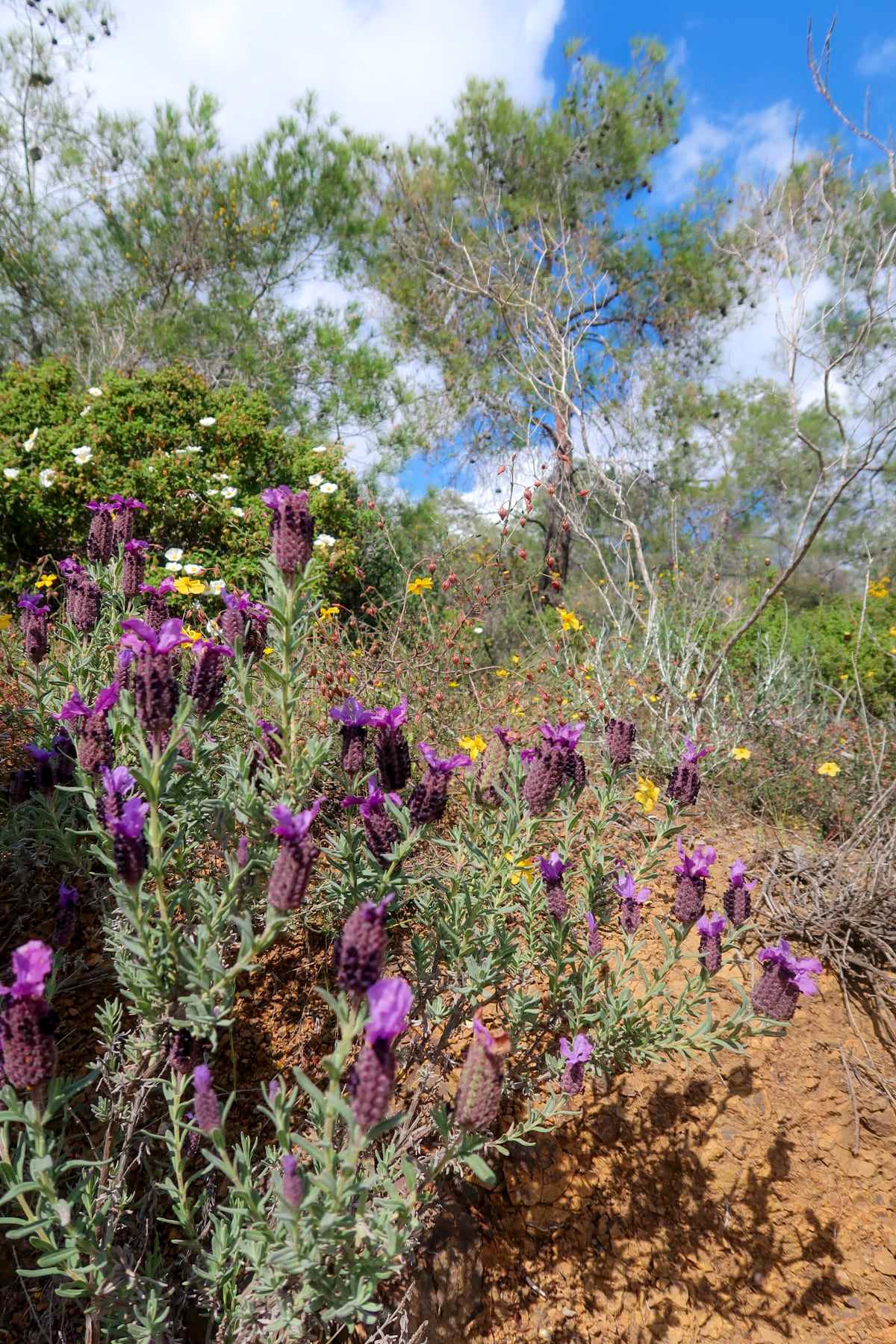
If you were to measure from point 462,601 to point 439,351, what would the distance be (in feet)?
18.4

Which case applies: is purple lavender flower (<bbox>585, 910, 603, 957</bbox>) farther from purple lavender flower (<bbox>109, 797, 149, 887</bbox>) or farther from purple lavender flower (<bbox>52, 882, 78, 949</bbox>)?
purple lavender flower (<bbox>52, 882, 78, 949</bbox>)

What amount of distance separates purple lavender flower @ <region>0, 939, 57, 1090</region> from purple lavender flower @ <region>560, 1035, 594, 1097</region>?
997 mm

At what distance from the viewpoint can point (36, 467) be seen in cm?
494

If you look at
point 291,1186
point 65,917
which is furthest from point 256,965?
point 65,917

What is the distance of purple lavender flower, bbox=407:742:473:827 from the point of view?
4.35ft

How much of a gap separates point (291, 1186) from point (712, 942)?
98 centimetres

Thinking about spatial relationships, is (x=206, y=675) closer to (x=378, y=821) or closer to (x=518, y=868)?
(x=378, y=821)

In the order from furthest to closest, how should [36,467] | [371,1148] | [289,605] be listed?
1. [36,467]
2. [371,1148]
3. [289,605]

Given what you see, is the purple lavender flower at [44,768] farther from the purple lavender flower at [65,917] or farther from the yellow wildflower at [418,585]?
the yellow wildflower at [418,585]

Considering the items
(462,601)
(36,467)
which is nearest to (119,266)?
(36,467)

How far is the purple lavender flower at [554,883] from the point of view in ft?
5.07

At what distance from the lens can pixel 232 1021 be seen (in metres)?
1.09

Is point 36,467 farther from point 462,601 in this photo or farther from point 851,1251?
point 851,1251

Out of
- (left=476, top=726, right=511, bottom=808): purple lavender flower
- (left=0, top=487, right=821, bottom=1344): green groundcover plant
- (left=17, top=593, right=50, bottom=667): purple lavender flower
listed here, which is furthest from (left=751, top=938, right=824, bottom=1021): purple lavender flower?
(left=17, top=593, right=50, bottom=667): purple lavender flower
